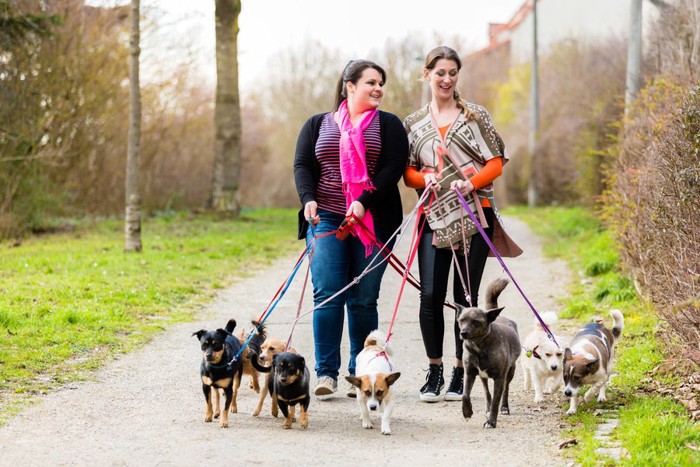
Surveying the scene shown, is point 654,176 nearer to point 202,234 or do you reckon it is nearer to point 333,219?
point 333,219

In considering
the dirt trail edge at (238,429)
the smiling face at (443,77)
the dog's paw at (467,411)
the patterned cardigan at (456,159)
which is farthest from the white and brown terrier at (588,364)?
the smiling face at (443,77)

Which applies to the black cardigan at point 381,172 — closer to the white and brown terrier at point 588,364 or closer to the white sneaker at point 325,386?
the white sneaker at point 325,386

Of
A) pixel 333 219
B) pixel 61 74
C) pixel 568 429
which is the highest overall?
pixel 61 74

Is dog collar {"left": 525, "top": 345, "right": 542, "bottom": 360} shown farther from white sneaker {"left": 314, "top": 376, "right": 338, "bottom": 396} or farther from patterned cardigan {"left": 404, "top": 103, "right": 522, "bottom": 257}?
white sneaker {"left": 314, "top": 376, "right": 338, "bottom": 396}

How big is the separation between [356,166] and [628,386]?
8.28ft

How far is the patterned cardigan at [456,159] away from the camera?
631 cm

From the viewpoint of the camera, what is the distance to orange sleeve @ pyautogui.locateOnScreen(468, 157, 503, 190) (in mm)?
6258

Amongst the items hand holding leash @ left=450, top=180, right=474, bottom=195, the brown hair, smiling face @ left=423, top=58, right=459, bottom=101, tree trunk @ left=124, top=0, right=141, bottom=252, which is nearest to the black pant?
hand holding leash @ left=450, top=180, right=474, bottom=195

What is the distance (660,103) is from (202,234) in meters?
10.3

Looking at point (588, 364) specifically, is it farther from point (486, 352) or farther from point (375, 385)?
point (375, 385)

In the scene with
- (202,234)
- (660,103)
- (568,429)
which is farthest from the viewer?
(202,234)

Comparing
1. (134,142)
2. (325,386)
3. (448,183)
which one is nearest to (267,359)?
(325,386)

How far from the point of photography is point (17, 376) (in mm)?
6906

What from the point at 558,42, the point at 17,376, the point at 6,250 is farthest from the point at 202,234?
the point at 558,42
